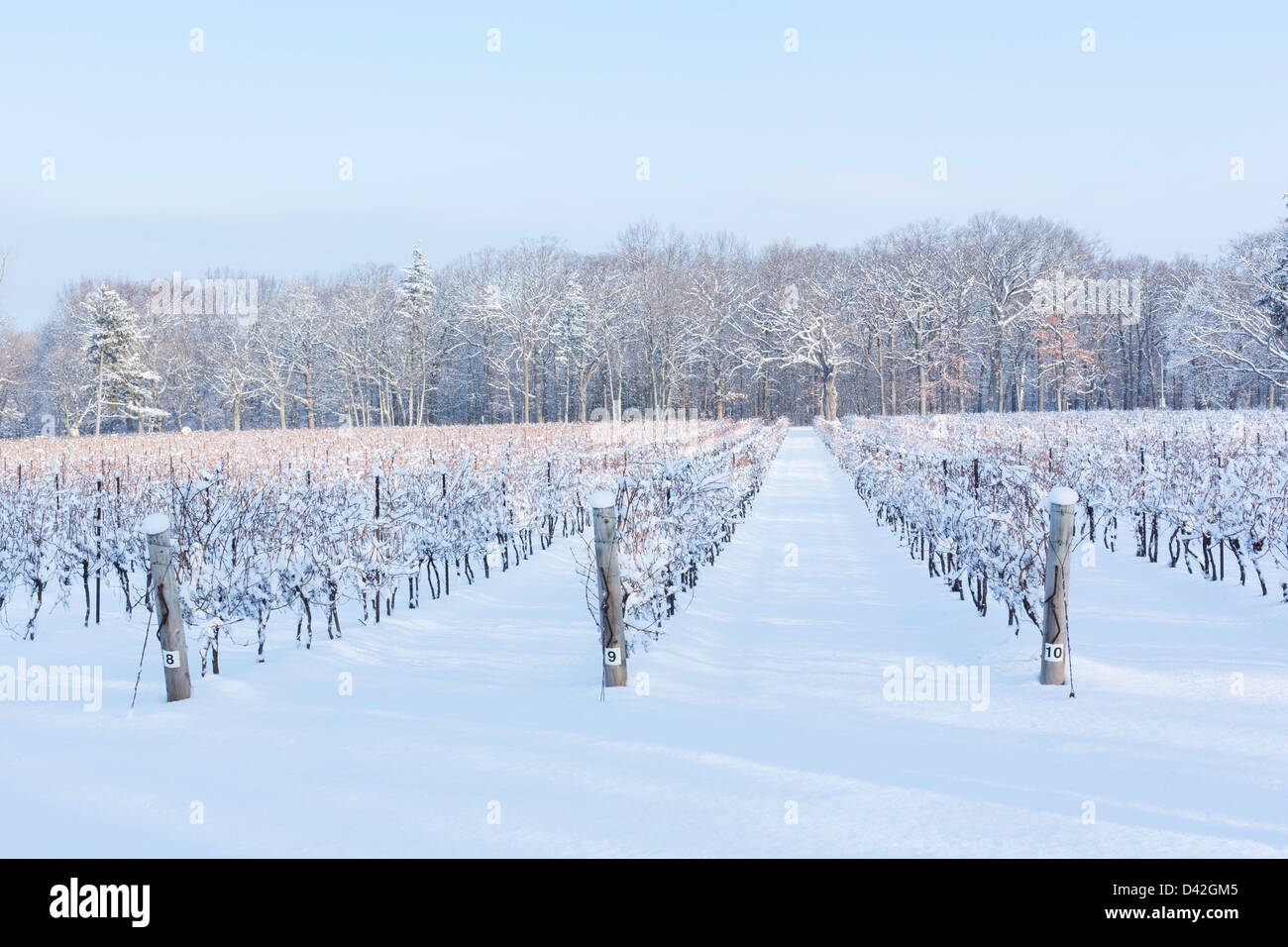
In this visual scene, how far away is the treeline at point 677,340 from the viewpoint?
154 ft

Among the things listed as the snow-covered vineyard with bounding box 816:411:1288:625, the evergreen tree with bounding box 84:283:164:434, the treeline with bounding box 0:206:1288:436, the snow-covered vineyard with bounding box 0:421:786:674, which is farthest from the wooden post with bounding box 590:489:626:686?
the evergreen tree with bounding box 84:283:164:434

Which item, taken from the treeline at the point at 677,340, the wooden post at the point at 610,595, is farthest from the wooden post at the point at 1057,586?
the treeline at the point at 677,340

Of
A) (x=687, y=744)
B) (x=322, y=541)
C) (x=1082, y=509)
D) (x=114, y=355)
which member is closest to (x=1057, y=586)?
(x=687, y=744)

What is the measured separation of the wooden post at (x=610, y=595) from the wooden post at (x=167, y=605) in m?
2.63

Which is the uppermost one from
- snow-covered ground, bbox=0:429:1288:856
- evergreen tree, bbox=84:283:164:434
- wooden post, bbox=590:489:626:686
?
evergreen tree, bbox=84:283:164:434

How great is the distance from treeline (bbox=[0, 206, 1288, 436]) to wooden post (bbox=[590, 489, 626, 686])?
130ft

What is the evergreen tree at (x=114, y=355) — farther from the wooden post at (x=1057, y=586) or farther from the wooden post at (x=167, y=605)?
the wooden post at (x=1057, y=586)

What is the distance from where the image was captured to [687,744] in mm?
4109

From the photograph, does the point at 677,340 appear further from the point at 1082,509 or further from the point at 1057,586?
the point at 1057,586

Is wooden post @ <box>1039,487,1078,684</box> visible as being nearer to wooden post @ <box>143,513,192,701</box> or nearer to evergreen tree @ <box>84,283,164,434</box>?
wooden post @ <box>143,513,192,701</box>

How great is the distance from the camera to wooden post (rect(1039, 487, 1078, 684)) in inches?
182

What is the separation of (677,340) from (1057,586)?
146 feet
